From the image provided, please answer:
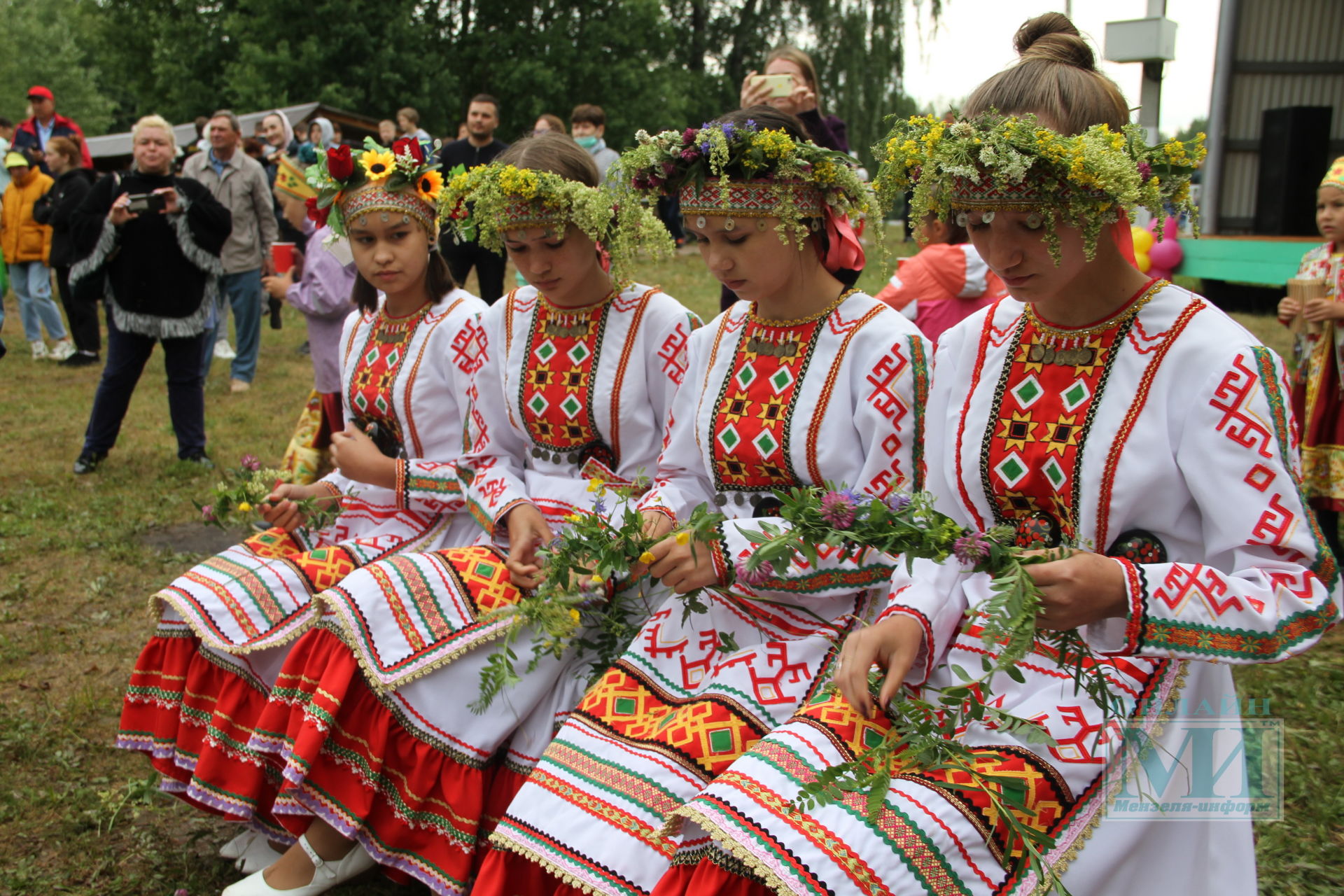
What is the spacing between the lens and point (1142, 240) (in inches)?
380

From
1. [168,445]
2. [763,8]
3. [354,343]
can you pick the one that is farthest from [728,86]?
[354,343]

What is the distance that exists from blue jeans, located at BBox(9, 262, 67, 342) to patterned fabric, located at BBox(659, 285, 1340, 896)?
11317mm

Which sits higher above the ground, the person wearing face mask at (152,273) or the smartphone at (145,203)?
the smartphone at (145,203)

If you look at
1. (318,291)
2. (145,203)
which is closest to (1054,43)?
(318,291)

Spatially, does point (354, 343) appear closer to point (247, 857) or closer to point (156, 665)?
point (156, 665)

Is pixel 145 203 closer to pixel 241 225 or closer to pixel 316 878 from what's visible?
pixel 241 225

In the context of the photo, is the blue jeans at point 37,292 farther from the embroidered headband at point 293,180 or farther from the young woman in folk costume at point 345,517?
the young woman in folk costume at point 345,517

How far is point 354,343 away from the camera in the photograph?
139 inches

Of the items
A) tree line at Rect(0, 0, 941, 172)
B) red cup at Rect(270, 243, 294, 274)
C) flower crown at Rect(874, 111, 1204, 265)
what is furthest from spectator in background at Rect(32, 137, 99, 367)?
tree line at Rect(0, 0, 941, 172)

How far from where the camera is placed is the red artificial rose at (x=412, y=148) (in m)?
3.40

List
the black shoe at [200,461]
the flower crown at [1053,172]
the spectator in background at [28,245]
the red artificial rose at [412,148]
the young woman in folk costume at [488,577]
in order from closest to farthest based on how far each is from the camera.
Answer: the flower crown at [1053,172], the young woman in folk costume at [488,577], the red artificial rose at [412,148], the black shoe at [200,461], the spectator in background at [28,245]

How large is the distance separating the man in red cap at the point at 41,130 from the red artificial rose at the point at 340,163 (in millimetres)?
9648

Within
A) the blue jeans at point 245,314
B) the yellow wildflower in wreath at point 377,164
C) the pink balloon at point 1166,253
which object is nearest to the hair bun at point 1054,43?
the yellow wildflower in wreath at point 377,164

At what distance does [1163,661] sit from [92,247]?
742 centimetres
